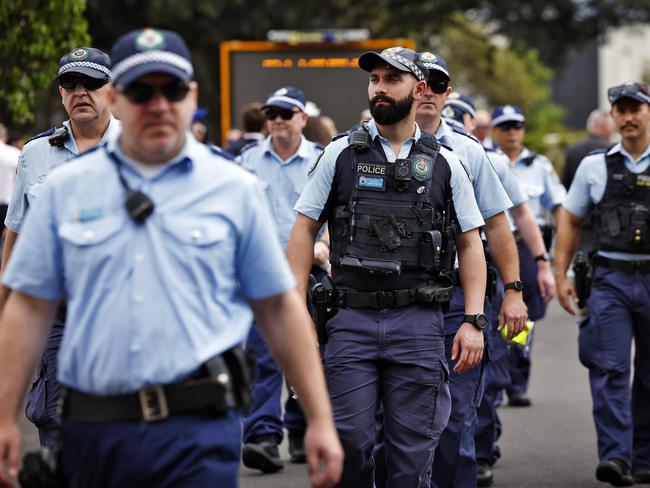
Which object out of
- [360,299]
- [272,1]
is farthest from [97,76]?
[272,1]

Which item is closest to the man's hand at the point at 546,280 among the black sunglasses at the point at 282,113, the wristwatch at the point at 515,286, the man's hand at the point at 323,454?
the black sunglasses at the point at 282,113

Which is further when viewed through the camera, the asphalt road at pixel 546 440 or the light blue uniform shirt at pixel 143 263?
the asphalt road at pixel 546 440

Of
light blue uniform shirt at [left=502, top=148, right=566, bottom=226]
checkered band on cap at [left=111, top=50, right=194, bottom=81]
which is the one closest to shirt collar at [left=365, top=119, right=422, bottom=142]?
checkered band on cap at [left=111, top=50, right=194, bottom=81]

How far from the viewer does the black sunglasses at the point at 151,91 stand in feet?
13.8

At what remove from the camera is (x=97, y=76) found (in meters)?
6.70

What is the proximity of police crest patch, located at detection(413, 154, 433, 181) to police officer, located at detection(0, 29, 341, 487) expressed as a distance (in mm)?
1989

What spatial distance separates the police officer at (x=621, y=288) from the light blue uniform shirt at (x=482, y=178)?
151 centimetres

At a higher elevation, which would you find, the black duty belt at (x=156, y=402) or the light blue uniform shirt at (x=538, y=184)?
the light blue uniform shirt at (x=538, y=184)

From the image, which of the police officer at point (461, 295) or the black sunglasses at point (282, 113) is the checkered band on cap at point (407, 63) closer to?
the police officer at point (461, 295)

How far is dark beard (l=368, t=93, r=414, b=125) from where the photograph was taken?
6.26m

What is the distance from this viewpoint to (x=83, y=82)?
6719 millimetres

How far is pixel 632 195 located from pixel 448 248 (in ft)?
7.71

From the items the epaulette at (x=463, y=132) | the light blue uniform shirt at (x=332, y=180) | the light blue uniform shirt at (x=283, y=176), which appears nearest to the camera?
the light blue uniform shirt at (x=332, y=180)

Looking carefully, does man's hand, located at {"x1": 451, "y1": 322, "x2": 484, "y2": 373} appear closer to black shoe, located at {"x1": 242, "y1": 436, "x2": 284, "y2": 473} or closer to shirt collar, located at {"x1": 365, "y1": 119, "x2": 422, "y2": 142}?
shirt collar, located at {"x1": 365, "y1": 119, "x2": 422, "y2": 142}
